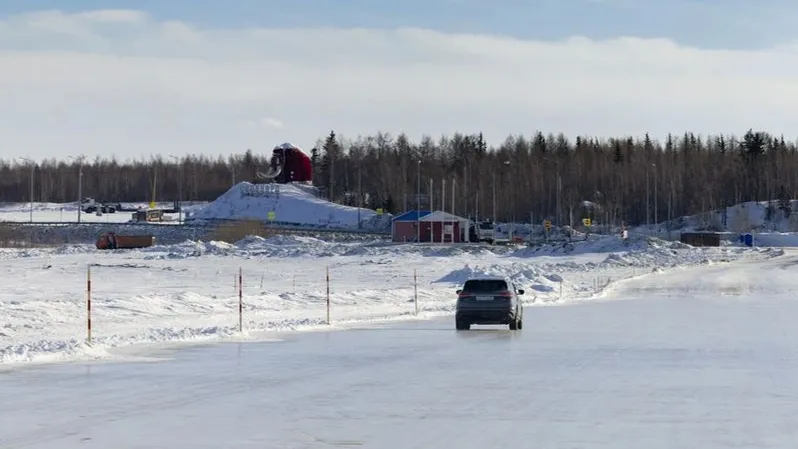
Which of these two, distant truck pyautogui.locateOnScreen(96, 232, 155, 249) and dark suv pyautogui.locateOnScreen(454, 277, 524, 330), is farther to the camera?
distant truck pyautogui.locateOnScreen(96, 232, 155, 249)

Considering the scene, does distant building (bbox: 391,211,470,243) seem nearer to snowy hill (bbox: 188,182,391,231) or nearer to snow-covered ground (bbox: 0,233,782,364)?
snow-covered ground (bbox: 0,233,782,364)

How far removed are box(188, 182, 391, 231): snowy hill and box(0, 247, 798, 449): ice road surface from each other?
414 feet

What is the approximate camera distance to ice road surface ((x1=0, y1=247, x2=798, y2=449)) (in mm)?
12922

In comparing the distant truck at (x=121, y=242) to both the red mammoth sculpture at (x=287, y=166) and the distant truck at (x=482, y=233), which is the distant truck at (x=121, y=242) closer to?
the distant truck at (x=482, y=233)

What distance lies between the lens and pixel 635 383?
730 inches

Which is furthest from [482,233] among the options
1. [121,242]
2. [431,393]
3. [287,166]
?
[431,393]

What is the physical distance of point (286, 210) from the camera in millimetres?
165500

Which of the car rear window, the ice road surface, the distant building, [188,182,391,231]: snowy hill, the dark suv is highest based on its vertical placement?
[188,182,391,231]: snowy hill

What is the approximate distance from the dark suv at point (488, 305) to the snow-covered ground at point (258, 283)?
3995 millimetres

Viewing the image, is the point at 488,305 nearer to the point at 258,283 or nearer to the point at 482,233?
the point at 258,283

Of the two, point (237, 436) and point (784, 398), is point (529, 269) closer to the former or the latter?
point (784, 398)

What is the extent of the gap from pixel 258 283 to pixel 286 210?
105707 mm

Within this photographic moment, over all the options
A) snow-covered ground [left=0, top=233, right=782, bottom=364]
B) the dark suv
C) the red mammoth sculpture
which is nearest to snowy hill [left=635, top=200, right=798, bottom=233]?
snow-covered ground [left=0, top=233, right=782, bottom=364]

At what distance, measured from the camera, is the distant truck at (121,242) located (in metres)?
119
